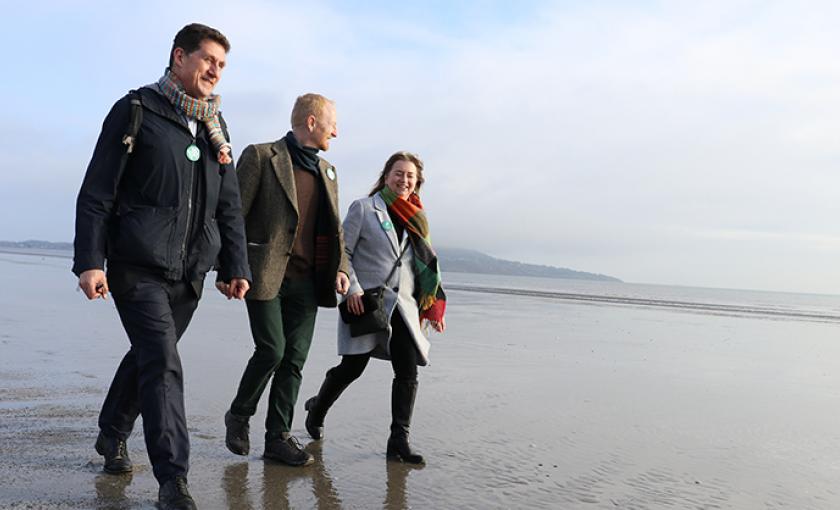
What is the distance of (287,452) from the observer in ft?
12.9

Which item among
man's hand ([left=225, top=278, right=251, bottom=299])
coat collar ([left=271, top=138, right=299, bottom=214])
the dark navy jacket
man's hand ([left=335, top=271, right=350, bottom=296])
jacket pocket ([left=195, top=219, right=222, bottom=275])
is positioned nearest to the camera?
the dark navy jacket

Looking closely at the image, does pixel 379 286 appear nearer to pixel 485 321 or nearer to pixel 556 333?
pixel 556 333

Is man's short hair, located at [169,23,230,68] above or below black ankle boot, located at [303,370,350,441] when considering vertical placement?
above

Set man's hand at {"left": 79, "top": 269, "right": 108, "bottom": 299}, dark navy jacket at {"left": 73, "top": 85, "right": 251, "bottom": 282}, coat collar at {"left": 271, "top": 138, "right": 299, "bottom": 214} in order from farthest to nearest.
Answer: coat collar at {"left": 271, "top": 138, "right": 299, "bottom": 214}, dark navy jacket at {"left": 73, "top": 85, "right": 251, "bottom": 282}, man's hand at {"left": 79, "top": 269, "right": 108, "bottom": 299}

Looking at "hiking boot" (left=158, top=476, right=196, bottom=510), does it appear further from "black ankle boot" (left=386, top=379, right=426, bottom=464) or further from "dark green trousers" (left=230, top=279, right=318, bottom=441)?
"black ankle boot" (left=386, top=379, right=426, bottom=464)

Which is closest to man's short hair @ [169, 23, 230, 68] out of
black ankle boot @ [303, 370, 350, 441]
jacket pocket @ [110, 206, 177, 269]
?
jacket pocket @ [110, 206, 177, 269]

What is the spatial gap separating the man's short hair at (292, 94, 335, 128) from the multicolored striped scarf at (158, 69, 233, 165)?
0.85m

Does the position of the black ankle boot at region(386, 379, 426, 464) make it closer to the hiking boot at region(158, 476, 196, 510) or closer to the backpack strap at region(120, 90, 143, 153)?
the hiking boot at region(158, 476, 196, 510)

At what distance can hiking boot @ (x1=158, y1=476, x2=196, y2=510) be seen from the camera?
2.96 metres

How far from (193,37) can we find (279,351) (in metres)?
1.70

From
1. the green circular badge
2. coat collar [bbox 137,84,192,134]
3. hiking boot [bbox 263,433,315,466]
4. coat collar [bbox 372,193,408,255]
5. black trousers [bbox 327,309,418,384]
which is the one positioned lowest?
hiking boot [bbox 263,433,315,466]

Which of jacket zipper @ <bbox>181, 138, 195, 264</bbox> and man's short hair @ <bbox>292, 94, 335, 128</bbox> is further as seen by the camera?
man's short hair @ <bbox>292, 94, 335, 128</bbox>

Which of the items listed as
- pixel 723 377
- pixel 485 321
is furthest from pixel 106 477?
pixel 485 321

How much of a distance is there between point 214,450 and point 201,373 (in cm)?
259
